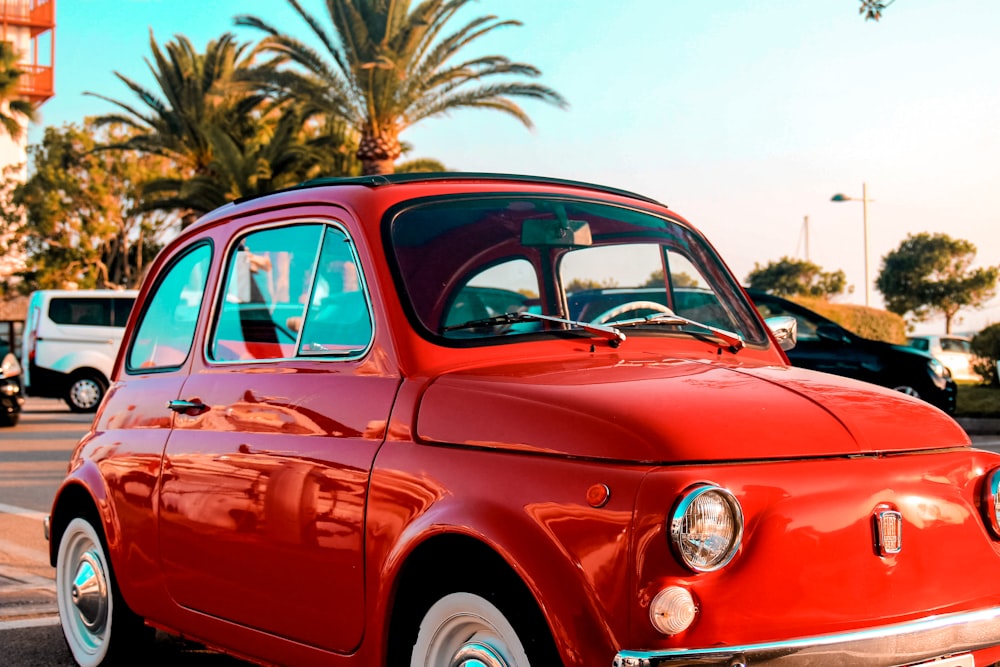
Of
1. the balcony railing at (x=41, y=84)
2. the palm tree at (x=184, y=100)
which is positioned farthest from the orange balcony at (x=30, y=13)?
the palm tree at (x=184, y=100)

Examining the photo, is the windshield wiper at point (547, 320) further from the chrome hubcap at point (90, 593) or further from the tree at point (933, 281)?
the tree at point (933, 281)

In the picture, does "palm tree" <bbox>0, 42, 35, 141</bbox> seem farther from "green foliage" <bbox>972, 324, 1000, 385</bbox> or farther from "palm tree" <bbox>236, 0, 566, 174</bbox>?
"green foliage" <bbox>972, 324, 1000, 385</bbox>

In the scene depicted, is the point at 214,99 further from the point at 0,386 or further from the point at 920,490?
the point at 920,490

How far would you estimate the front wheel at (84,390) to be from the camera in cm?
2369

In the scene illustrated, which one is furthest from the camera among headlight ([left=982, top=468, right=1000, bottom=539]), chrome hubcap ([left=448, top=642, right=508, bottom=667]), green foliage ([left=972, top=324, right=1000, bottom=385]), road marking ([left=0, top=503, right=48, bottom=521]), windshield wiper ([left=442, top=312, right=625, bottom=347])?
green foliage ([left=972, top=324, right=1000, bottom=385])

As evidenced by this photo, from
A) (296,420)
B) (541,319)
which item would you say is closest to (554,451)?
(541,319)

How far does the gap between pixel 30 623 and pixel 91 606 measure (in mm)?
1027

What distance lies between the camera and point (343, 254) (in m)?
4.08

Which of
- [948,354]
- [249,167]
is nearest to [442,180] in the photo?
[249,167]

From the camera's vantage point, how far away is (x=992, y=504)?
Result: 10.7 feet

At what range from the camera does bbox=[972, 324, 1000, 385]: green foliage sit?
24.7m

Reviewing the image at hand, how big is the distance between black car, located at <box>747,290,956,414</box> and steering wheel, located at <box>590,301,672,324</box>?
9648 millimetres

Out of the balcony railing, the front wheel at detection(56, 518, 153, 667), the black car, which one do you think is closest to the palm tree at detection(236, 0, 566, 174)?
the black car

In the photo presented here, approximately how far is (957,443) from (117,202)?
165 feet
